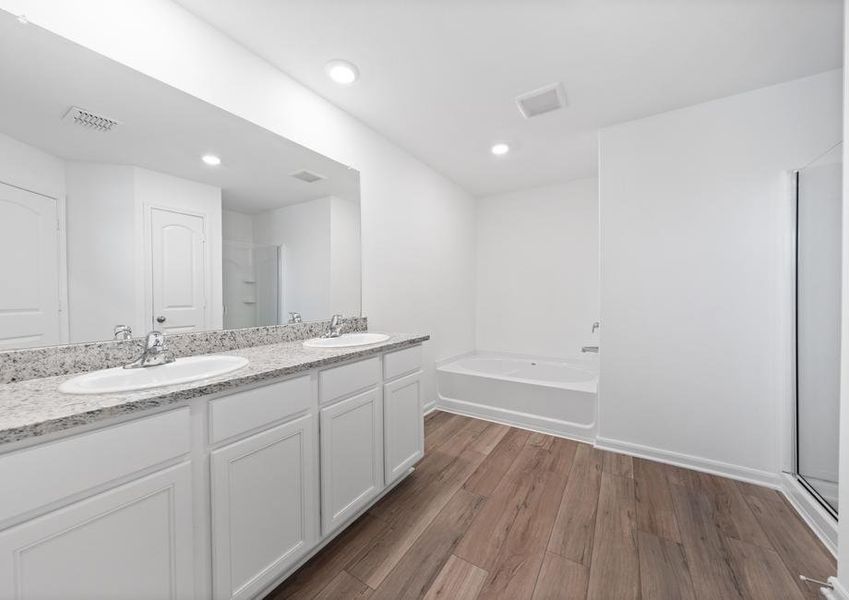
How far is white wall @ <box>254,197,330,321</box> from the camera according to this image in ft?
6.01

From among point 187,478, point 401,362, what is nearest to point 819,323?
point 401,362

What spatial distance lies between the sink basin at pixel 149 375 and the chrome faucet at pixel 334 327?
2.33ft

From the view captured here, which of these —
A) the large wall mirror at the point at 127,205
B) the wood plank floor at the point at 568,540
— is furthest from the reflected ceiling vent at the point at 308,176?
the wood plank floor at the point at 568,540

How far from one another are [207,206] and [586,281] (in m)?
3.38

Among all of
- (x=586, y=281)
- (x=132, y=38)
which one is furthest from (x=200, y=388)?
(x=586, y=281)

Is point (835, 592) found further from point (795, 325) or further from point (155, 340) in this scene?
point (155, 340)

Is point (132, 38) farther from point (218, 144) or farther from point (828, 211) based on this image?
point (828, 211)

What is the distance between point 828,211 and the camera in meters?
1.65

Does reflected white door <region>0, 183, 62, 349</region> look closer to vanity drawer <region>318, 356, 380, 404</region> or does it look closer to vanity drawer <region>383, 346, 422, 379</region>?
vanity drawer <region>318, 356, 380, 404</region>

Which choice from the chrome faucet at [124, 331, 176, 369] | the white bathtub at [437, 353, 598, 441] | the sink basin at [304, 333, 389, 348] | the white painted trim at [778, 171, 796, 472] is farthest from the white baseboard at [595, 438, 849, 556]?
the chrome faucet at [124, 331, 176, 369]

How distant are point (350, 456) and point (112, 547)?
83 centimetres

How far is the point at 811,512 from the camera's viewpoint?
1.58m

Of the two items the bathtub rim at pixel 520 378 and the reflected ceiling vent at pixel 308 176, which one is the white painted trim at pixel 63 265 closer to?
the reflected ceiling vent at pixel 308 176

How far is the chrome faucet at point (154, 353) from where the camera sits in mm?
1213
